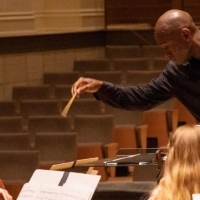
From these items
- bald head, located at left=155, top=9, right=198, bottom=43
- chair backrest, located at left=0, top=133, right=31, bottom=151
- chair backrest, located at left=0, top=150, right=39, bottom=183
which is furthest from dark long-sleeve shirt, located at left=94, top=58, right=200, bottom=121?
chair backrest, located at left=0, top=133, right=31, bottom=151

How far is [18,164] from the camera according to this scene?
3117 millimetres

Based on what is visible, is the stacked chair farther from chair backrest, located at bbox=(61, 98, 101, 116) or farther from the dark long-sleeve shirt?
the dark long-sleeve shirt

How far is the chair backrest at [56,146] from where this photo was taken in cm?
323

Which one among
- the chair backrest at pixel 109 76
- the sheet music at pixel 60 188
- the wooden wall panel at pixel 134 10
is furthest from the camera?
the wooden wall panel at pixel 134 10

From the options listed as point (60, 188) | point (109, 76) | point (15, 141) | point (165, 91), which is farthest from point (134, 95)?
point (109, 76)

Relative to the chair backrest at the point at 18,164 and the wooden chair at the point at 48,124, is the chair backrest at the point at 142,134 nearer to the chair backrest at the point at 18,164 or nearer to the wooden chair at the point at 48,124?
the wooden chair at the point at 48,124

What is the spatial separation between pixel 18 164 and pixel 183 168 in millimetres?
1910

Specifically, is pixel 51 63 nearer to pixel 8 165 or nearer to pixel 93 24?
pixel 93 24

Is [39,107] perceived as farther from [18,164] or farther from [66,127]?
[18,164]

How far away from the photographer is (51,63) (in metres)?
5.06

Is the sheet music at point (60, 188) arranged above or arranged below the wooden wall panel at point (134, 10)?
below

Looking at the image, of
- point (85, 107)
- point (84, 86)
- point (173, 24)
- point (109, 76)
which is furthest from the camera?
point (109, 76)

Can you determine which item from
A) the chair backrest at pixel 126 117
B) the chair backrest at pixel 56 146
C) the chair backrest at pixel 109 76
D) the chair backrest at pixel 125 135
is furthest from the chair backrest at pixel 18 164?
the chair backrest at pixel 109 76

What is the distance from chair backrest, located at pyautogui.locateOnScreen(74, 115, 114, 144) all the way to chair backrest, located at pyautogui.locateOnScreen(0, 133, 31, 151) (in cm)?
34
